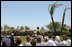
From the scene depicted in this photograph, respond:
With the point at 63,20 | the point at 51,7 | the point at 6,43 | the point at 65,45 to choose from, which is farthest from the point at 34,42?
the point at 63,20

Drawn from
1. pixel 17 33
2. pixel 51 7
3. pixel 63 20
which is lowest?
pixel 17 33

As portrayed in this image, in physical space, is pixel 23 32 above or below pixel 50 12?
below

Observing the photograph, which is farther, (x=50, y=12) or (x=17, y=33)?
(x=17, y=33)

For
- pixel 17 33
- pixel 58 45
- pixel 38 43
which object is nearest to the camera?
pixel 38 43

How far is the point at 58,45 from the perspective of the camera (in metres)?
5.17

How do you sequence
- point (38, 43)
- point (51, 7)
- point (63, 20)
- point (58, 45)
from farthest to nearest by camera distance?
point (63, 20) → point (51, 7) → point (58, 45) → point (38, 43)

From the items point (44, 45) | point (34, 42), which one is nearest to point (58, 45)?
point (44, 45)

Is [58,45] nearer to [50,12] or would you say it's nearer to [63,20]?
[50,12]

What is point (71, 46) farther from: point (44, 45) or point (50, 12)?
point (50, 12)

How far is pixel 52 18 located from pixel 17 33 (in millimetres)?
9463

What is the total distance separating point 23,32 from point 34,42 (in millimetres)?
19240

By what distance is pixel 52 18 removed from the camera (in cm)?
1475

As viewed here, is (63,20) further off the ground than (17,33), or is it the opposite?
(63,20)

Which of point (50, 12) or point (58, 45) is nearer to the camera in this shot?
point (58, 45)
